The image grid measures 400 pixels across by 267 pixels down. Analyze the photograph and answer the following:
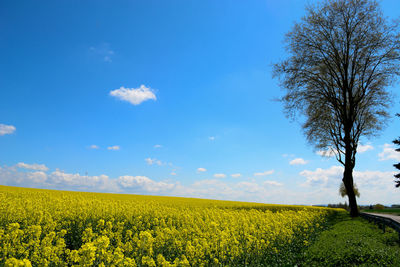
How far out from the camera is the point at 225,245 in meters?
8.42

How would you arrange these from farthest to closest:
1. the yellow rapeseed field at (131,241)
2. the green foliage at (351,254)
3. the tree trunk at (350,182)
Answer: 1. the tree trunk at (350,182)
2. the green foliage at (351,254)
3. the yellow rapeseed field at (131,241)

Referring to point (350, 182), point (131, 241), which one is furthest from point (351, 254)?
point (350, 182)

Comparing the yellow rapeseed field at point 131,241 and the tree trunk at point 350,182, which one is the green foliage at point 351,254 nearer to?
the yellow rapeseed field at point 131,241

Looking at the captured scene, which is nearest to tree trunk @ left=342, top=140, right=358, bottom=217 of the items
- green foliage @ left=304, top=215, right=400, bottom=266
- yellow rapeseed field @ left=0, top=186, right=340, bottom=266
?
yellow rapeseed field @ left=0, top=186, right=340, bottom=266

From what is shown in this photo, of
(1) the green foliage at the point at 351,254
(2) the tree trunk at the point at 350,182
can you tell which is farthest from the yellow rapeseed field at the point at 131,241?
(2) the tree trunk at the point at 350,182

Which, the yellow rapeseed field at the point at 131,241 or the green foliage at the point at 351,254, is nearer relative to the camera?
the yellow rapeseed field at the point at 131,241

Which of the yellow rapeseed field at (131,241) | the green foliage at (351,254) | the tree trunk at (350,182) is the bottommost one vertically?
the green foliage at (351,254)

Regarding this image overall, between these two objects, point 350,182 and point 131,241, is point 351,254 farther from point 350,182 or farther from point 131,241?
point 350,182

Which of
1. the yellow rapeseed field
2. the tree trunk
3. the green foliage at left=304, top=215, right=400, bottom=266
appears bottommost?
the green foliage at left=304, top=215, right=400, bottom=266

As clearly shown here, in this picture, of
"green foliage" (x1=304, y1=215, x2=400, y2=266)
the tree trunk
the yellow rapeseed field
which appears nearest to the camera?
the yellow rapeseed field

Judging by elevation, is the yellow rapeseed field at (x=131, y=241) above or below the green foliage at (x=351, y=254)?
above

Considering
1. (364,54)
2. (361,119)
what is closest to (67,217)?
(364,54)

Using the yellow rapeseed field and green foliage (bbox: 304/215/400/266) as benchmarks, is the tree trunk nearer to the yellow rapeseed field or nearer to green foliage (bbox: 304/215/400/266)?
the yellow rapeseed field

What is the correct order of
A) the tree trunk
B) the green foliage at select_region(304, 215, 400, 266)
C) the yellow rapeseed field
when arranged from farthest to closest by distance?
the tree trunk, the green foliage at select_region(304, 215, 400, 266), the yellow rapeseed field
